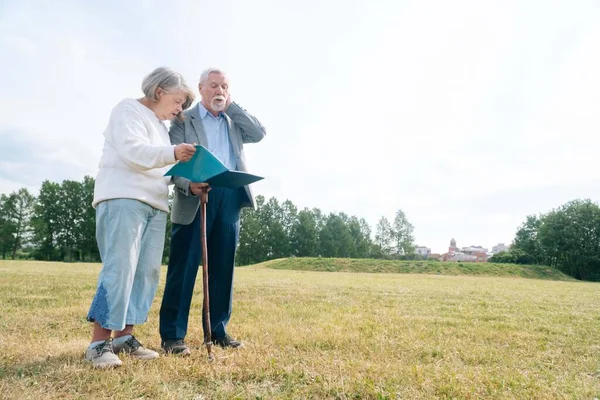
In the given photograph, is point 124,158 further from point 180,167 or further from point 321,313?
point 321,313

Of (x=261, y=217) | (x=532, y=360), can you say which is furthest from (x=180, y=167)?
(x=261, y=217)

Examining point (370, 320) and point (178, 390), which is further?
point (370, 320)

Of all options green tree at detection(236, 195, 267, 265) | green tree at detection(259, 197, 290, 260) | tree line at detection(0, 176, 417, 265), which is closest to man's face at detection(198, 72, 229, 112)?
tree line at detection(0, 176, 417, 265)

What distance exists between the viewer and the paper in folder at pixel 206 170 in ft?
9.93

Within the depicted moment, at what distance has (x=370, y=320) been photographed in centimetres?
537

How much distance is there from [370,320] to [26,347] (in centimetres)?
369

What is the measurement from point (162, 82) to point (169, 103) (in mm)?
171

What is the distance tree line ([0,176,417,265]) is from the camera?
54031 mm

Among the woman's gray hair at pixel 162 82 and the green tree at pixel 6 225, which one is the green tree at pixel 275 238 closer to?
the green tree at pixel 6 225

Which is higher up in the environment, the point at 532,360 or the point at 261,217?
the point at 261,217

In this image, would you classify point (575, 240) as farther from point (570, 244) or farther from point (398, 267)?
point (398, 267)

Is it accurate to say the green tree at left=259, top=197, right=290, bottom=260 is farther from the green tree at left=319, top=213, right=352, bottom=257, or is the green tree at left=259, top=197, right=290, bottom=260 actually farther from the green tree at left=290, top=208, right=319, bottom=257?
the green tree at left=319, top=213, right=352, bottom=257

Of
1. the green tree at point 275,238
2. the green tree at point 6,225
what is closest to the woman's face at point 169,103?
the green tree at point 275,238

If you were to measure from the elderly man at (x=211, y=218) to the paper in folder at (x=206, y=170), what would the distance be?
0.38 metres
